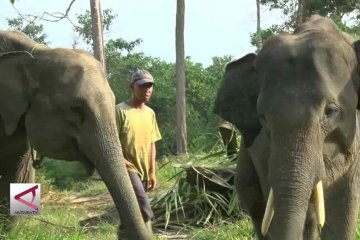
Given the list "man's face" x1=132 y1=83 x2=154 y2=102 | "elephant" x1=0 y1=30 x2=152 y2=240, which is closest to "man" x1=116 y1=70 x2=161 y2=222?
"man's face" x1=132 y1=83 x2=154 y2=102

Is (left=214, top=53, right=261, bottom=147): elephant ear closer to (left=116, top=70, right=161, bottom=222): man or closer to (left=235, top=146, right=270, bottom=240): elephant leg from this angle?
(left=235, top=146, right=270, bottom=240): elephant leg

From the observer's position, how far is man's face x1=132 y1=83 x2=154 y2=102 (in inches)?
253

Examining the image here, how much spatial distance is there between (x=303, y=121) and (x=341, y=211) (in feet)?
3.95

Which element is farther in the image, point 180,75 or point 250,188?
point 180,75

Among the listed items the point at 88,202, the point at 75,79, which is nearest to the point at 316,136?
the point at 75,79

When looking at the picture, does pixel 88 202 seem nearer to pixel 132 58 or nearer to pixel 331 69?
pixel 331 69

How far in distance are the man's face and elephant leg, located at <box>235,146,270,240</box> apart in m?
1.03

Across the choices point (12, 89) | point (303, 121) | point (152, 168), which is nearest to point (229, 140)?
point (152, 168)

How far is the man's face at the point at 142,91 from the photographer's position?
21.1 ft

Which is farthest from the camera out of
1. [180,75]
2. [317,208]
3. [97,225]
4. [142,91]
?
[180,75]

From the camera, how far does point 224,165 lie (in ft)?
30.1

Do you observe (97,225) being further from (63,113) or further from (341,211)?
(341,211)

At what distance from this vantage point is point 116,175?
205 inches

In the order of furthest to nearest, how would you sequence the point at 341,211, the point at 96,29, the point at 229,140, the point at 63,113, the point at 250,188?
the point at 96,29, the point at 229,140, the point at 250,188, the point at 63,113, the point at 341,211
